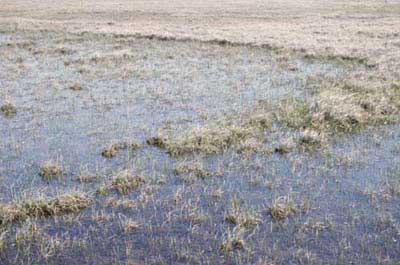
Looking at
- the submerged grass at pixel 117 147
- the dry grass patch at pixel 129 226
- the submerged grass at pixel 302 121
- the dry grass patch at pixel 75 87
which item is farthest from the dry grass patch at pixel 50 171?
the dry grass patch at pixel 75 87

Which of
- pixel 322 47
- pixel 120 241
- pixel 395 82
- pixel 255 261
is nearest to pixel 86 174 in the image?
pixel 120 241

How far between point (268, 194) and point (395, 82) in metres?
13.7

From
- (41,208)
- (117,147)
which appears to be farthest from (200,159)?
(41,208)

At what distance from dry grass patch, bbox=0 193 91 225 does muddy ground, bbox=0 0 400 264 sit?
39mm

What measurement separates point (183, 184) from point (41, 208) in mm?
3171

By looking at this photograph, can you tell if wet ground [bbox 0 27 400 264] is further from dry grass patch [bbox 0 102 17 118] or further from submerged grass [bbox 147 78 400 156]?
submerged grass [bbox 147 78 400 156]

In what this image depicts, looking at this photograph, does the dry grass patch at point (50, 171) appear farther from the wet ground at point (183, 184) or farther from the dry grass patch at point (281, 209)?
the dry grass patch at point (281, 209)

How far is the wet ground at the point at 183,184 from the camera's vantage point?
337 inches

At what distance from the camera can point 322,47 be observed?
109ft

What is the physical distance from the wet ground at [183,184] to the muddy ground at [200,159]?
39mm

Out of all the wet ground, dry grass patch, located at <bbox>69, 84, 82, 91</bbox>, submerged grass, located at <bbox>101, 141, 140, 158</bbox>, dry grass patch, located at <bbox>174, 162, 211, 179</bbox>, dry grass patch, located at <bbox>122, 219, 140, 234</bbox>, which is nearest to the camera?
the wet ground

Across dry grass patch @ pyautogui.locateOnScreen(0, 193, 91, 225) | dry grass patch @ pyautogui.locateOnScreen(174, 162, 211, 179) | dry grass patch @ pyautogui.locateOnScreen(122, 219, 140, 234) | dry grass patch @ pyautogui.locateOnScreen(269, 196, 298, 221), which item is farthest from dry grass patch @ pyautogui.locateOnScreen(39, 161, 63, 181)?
dry grass patch @ pyautogui.locateOnScreen(269, 196, 298, 221)

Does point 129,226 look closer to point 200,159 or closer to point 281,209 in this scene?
point 281,209

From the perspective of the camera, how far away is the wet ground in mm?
8555
